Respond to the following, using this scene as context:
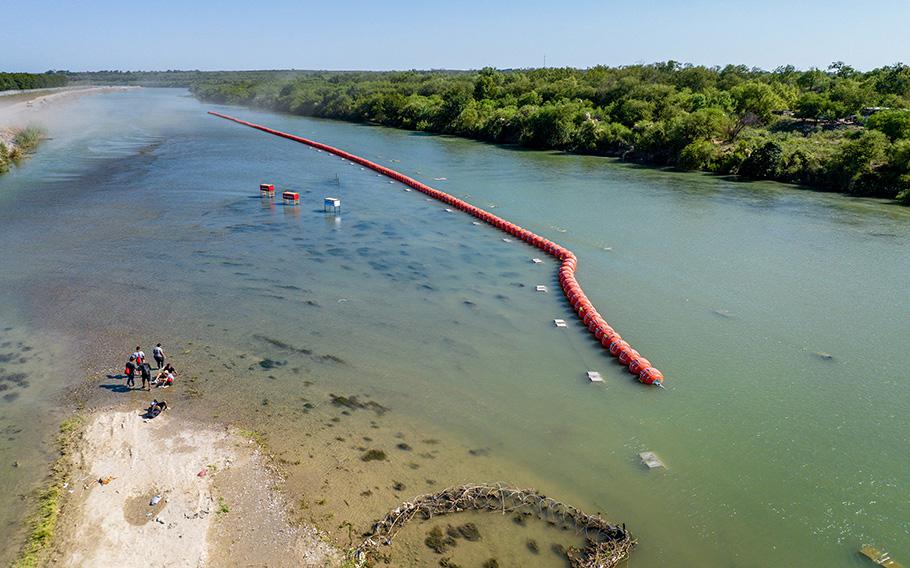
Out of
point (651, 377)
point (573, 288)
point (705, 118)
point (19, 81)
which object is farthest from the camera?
point (19, 81)

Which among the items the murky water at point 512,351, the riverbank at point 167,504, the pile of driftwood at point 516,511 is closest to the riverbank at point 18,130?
the murky water at point 512,351

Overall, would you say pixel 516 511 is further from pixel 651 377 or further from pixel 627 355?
pixel 627 355

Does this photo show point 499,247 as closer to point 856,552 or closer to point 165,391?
point 165,391

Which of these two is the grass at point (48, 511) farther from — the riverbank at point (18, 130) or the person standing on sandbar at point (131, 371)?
the riverbank at point (18, 130)

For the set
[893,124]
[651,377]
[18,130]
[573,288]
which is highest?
[893,124]

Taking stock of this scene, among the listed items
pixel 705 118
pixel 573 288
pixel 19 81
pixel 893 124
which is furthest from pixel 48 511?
pixel 19 81

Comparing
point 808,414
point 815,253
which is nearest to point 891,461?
point 808,414

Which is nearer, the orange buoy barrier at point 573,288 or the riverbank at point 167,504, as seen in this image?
the riverbank at point 167,504
